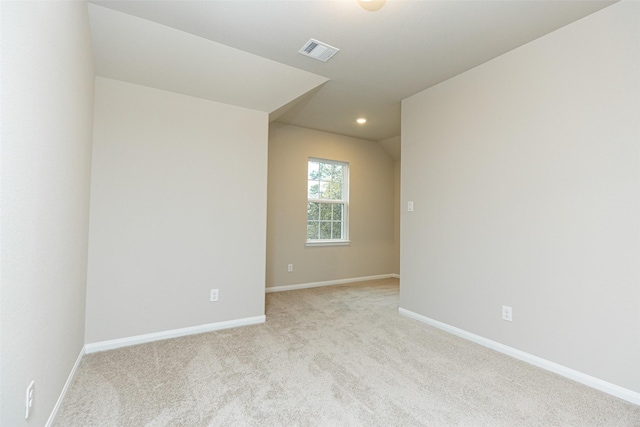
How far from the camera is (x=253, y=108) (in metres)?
3.16

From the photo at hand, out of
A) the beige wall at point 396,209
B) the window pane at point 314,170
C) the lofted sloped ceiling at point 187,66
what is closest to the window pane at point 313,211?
the window pane at point 314,170

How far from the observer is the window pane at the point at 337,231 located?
204 inches

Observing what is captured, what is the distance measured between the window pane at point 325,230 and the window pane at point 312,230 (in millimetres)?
104

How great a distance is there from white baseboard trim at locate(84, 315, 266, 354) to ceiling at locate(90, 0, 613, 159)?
2.18 meters

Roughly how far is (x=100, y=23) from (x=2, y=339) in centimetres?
208

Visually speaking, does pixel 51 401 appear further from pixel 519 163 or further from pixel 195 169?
pixel 519 163

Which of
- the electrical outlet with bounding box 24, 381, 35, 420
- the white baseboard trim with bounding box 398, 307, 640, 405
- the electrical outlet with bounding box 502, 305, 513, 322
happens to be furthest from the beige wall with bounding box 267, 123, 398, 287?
the electrical outlet with bounding box 24, 381, 35, 420

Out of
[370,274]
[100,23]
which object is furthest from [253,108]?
[370,274]

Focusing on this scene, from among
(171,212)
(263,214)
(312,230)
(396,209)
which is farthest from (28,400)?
(396,209)

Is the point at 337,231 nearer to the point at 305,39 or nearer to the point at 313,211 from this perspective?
the point at 313,211

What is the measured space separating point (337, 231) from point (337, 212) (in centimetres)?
33

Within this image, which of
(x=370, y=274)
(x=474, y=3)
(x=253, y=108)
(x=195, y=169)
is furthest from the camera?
(x=370, y=274)

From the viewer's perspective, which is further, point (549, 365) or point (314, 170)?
point (314, 170)

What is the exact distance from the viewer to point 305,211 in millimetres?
4785
